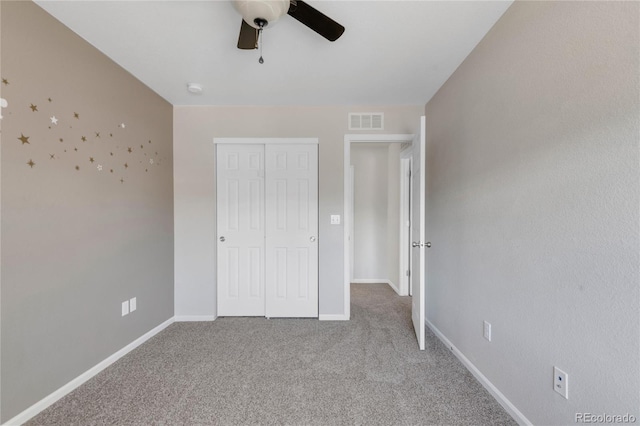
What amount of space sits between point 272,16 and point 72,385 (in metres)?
2.58

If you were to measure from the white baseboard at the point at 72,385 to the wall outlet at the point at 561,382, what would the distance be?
280 cm

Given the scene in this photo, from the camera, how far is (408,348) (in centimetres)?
222

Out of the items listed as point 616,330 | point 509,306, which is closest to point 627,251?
point 616,330

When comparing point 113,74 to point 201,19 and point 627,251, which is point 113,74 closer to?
point 201,19

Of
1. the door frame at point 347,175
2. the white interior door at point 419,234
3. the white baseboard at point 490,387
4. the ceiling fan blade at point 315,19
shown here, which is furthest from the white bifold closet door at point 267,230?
the ceiling fan blade at point 315,19

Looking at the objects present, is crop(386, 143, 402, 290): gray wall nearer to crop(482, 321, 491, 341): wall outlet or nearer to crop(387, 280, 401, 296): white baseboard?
crop(387, 280, 401, 296): white baseboard

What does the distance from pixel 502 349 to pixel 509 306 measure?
0.29 m

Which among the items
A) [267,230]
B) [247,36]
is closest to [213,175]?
[267,230]

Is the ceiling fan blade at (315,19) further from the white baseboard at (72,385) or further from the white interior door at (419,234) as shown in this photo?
the white baseboard at (72,385)

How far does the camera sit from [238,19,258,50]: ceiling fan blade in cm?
142

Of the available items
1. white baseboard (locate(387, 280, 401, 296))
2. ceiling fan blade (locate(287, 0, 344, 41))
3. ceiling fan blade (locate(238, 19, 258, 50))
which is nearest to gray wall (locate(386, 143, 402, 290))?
white baseboard (locate(387, 280, 401, 296))

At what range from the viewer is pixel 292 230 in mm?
2896

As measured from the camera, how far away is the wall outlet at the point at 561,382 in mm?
1152

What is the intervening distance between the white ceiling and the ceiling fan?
17cm
